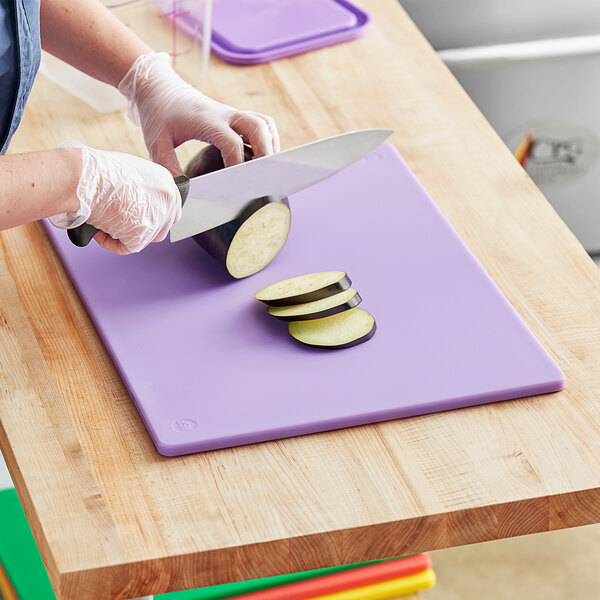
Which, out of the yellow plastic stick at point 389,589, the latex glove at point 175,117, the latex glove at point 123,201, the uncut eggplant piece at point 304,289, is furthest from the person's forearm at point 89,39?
the yellow plastic stick at point 389,589

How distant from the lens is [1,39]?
111 centimetres

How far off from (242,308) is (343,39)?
28.1 inches

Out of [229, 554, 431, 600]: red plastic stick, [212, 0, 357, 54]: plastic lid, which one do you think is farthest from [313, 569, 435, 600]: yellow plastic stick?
[212, 0, 357, 54]: plastic lid

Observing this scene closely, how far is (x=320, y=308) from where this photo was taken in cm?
107

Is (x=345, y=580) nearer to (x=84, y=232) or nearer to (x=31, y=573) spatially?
(x=31, y=573)

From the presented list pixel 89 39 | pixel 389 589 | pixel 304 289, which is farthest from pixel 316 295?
pixel 389 589

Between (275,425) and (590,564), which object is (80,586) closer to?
(275,425)

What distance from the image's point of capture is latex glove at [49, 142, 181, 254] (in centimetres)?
107

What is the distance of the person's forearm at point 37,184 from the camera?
1.01m

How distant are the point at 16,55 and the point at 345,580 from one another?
93 cm

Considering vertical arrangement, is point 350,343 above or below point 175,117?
A: below

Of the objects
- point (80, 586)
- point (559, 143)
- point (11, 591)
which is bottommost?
point (11, 591)

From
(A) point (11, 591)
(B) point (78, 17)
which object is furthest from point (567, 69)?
(A) point (11, 591)

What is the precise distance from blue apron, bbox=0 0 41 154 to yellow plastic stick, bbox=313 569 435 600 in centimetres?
86
